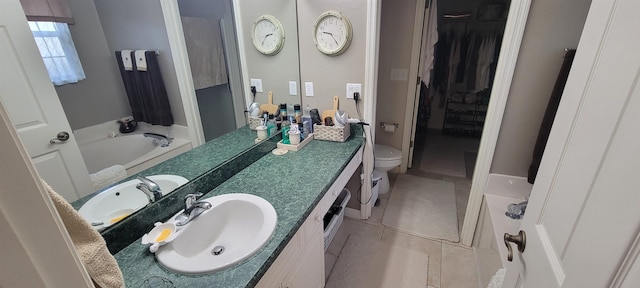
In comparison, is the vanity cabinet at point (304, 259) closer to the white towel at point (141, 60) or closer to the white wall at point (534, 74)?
the white towel at point (141, 60)

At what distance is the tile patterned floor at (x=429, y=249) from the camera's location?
1.76 metres

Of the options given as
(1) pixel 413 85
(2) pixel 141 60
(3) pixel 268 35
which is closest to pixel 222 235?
(2) pixel 141 60

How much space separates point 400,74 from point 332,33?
47.5 inches

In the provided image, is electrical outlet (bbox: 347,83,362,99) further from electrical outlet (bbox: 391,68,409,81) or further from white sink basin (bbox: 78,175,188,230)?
white sink basin (bbox: 78,175,188,230)

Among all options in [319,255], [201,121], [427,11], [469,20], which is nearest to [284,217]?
[319,255]

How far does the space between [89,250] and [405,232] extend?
2.10m

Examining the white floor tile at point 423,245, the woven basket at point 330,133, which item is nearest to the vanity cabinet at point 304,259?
the woven basket at point 330,133

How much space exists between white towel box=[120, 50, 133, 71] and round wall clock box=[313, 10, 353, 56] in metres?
1.19

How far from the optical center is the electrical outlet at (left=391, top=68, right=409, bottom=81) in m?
2.72

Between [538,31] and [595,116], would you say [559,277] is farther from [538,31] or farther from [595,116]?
[538,31]

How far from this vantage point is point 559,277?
625 millimetres

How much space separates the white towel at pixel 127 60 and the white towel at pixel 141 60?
0.10 ft

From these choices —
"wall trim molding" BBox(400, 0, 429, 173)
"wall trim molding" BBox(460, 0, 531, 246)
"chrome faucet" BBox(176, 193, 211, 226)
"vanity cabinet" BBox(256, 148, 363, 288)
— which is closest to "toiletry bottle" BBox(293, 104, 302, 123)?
"vanity cabinet" BBox(256, 148, 363, 288)

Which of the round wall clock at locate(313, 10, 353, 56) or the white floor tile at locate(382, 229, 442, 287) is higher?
Result: the round wall clock at locate(313, 10, 353, 56)
